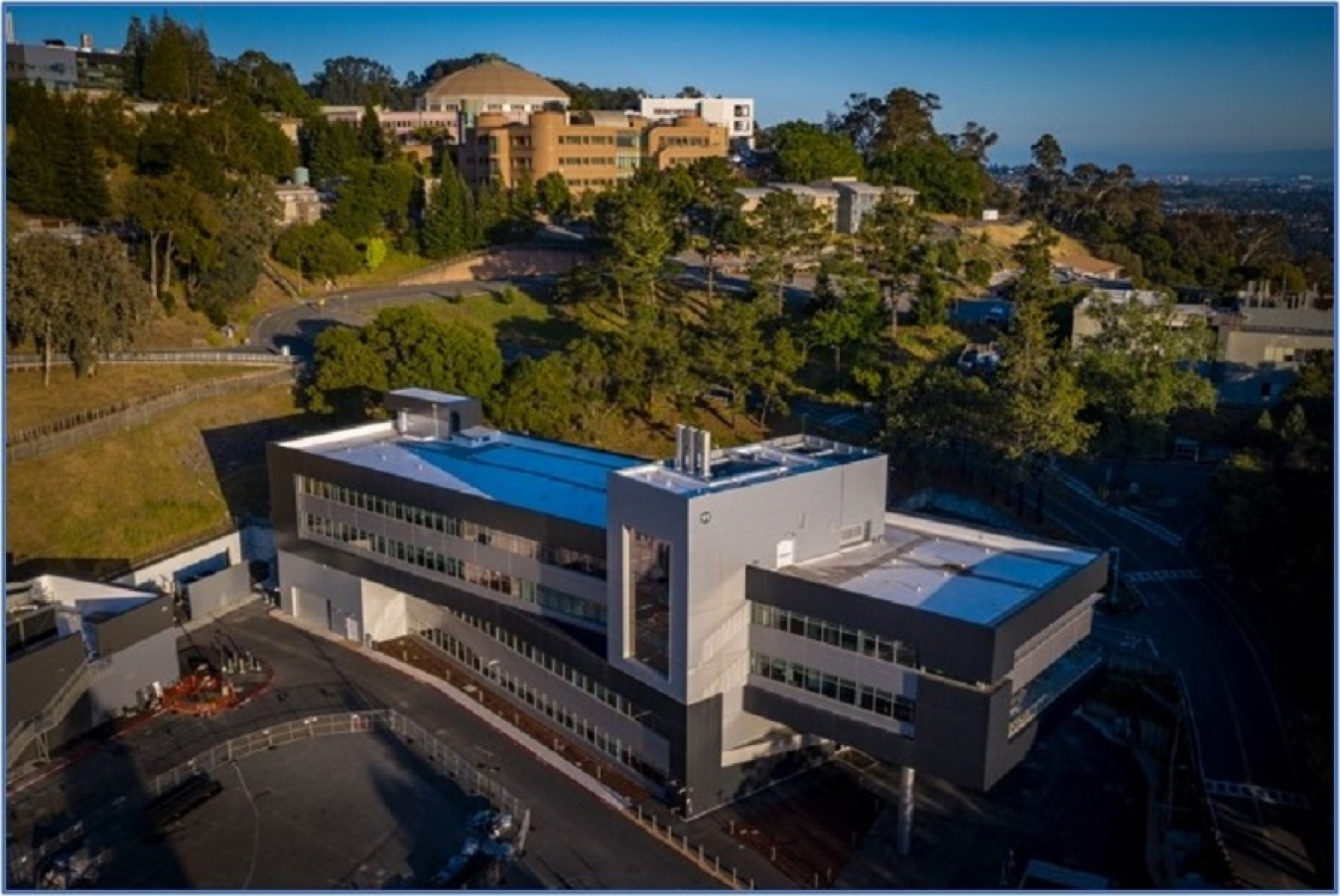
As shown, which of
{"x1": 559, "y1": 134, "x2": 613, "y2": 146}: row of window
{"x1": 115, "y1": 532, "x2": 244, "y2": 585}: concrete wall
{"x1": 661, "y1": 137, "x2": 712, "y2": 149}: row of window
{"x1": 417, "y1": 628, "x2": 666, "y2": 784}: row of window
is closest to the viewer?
{"x1": 417, "y1": 628, "x2": 666, "y2": 784}: row of window

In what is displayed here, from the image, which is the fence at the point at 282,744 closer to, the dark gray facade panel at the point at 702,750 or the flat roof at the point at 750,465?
the dark gray facade panel at the point at 702,750

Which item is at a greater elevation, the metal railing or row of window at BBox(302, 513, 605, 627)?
row of window at BBox(302, 513, 605, 627)

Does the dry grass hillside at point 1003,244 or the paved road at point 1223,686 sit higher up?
the dry grass hillside at point 1003,244

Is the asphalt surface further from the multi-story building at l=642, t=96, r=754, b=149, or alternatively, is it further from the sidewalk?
the multi-story building at l=642, t=96, r=754, b=149

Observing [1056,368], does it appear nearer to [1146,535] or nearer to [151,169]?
[1146,535]

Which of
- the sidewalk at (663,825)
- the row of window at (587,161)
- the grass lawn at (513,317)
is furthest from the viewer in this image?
the row of window at (587,161)

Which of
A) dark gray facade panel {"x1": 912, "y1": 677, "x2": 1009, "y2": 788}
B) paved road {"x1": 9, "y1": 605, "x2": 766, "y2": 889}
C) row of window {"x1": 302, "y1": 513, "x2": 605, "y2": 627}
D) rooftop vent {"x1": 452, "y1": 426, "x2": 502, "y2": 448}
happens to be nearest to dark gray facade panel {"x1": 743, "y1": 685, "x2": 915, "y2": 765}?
dark gray facade panel {"x1": 912, "y1": 677, "x2": 1009, "y2": 788}

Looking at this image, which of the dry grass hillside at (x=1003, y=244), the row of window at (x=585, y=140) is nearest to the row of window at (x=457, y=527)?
the row of window at (x=585, y=140)
